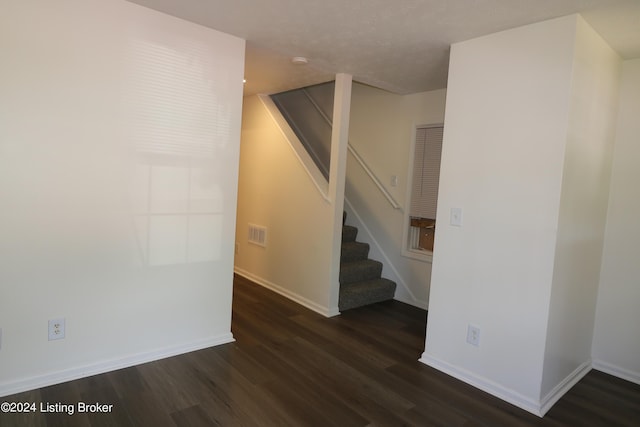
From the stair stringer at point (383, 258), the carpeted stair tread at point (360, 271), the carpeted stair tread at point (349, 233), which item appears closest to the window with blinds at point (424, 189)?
the stair stringer at point (383, 258)

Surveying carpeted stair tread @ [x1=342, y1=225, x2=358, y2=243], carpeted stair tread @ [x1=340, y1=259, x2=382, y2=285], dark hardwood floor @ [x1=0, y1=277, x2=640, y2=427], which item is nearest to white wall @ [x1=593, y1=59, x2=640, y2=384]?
dark hardwood floor @ [x1=0, y1=277, x2=640, y2=427]

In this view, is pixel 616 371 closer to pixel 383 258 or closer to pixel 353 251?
pixel 383 258

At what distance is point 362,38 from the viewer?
103 inches

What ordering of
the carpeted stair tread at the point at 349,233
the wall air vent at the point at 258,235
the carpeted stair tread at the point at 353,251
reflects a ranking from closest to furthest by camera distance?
the carpeted stair tread at the point at 353,251 → the wall air vent at the point at 258,235 → the carpeted stair tread at the point at 349,233

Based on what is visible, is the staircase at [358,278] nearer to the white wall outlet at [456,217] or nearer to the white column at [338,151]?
the white column at [338,151]

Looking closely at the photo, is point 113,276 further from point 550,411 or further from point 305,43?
point 550,411

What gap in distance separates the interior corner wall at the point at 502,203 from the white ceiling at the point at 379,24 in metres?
0.18

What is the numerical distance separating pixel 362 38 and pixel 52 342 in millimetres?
2752

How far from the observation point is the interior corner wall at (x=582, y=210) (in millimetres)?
2236

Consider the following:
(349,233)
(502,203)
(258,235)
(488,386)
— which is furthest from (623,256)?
(258,235)

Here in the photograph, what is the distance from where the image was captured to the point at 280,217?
4.25 meters

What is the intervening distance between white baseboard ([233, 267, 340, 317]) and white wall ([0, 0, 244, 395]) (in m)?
1.09

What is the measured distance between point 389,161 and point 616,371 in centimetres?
277

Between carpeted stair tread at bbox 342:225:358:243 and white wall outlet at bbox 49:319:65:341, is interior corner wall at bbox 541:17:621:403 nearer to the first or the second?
carpeted stair tread at bbox 342:225:358:243
